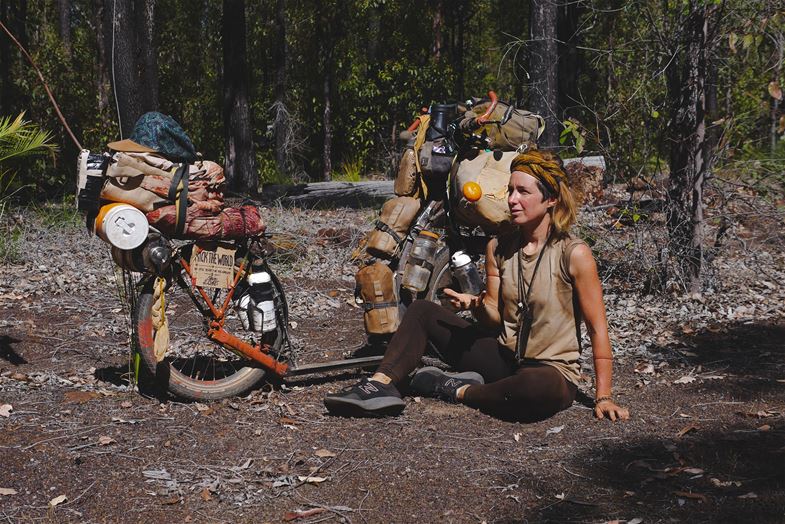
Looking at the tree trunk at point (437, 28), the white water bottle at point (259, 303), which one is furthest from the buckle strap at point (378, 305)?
the tree trunk at point (437, 28)

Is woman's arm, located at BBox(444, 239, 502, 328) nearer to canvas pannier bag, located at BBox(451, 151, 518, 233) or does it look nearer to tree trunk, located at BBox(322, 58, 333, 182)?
canvas pannier bag, located at BBox(451, 151, 518, 233)

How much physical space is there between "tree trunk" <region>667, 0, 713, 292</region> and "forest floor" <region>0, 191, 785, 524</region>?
579 mm

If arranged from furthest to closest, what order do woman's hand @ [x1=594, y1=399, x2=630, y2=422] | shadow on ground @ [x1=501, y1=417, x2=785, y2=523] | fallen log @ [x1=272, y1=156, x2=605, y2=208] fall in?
fallen log @ [x1=272, y1=156, x2=605, y2=208] → woman's hand @ [x1=594, y1=399, x2=630, y2=422] → shadow on ground @ [x1=501, y1=417, x2=785, y2=523]

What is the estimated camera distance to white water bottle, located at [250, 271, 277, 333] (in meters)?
5.05

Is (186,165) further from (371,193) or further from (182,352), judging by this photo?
(371,193)

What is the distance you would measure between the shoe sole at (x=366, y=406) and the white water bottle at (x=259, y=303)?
657mm

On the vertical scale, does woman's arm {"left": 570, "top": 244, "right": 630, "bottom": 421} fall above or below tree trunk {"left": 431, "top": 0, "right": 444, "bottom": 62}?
below

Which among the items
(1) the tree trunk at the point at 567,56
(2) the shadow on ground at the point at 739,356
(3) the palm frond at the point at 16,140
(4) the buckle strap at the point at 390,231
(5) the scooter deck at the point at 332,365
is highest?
(1) the tree trunk at the point at 567,56

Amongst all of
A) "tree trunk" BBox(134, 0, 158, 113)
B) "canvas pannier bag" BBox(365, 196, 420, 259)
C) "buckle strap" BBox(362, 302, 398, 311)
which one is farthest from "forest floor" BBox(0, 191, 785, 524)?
"tree trunk" BBox(134, 0, 158, 113)

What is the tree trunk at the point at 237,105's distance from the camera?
1576 centimetres

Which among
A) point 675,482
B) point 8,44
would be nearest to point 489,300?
point 675,482

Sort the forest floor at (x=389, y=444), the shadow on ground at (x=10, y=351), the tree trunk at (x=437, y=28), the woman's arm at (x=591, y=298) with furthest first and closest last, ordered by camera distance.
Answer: the tree trunk at (x=437, y=28) < the shadow on ground at (x=10, y=351) < the woman's arm at (x=591, y=298) < the forest floor at (x=389, y=444)

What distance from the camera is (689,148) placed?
23.2 feet

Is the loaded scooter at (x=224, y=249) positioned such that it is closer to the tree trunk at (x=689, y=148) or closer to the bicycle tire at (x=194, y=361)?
the bicycle tire at (x=194, y=361)
